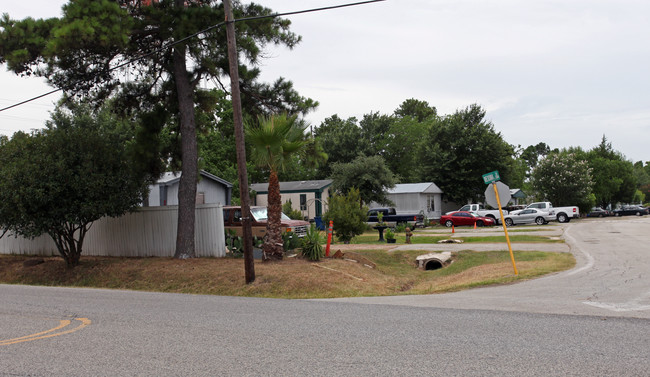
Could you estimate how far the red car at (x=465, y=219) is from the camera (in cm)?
3878

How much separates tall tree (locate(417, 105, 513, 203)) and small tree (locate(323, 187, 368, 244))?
2662cm

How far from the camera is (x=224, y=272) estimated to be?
1396cm

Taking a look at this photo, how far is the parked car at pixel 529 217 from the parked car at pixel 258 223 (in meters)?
24.4

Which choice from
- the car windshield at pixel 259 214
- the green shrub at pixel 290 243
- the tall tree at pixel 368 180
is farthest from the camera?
the tall tree at pixel 368 180

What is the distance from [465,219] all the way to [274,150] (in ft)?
89.6

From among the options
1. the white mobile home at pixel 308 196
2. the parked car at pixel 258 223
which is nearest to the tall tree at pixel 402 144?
the white mobile home at pixel 308 196

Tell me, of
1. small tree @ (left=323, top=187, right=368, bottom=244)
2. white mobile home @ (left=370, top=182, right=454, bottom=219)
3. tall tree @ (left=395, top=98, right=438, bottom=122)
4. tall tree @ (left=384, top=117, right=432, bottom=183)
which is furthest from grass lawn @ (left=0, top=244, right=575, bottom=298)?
tall tree @ (left=395, top=98, right=438, bottom=122)

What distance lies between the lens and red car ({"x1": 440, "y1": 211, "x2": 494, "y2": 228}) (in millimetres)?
38781

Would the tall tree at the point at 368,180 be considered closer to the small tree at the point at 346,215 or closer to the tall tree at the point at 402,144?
the small tree at the point at 346,215

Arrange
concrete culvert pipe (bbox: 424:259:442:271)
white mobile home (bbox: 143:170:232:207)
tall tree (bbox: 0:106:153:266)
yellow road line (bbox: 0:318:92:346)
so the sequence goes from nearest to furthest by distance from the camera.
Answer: yellow road line (bbox: 0:318:92:346)
tall tree (bbox: 0:106:153:266)
concrete culvert pipe (bbox: 424:259:442:271)
white mobile home (bbox: 143:170:232:207)

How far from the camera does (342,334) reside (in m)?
7.21

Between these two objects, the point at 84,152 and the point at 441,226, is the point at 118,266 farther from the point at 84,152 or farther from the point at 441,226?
the point at 441,226

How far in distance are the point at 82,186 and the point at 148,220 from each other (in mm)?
3139

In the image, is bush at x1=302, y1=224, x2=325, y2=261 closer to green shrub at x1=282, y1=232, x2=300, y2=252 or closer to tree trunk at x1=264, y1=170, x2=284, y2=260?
green shrub at x1=282, y1=232, x2=300, y2=252
